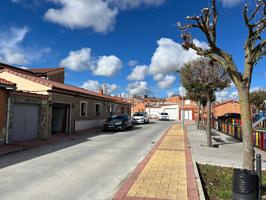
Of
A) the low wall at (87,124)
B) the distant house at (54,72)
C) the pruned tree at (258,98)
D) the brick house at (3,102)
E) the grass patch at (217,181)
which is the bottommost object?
the grass patch at (217,181)

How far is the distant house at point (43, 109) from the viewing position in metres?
14.0

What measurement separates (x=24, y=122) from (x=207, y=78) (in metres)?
10.6

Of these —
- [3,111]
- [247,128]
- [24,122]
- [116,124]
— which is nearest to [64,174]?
[247,128]

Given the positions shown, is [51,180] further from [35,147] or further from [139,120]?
[139,120]

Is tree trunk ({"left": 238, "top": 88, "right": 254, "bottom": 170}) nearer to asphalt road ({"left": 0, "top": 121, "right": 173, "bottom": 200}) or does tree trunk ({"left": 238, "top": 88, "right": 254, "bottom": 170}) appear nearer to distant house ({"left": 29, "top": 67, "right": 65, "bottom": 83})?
asphalt road ({"left": 0, "top": 121, "right": 173, "bottom": 200})

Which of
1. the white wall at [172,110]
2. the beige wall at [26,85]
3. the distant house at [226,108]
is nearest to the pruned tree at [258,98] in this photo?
the distant house at [226,108]

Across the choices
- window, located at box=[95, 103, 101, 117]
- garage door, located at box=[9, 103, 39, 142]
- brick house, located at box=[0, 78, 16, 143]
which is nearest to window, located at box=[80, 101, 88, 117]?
window, located at box=[95, 103, 101, 117]

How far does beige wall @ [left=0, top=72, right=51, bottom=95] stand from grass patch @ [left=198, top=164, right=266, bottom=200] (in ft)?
39.0

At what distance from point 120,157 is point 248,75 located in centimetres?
615

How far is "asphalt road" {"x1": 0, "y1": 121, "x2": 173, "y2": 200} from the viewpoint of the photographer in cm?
576

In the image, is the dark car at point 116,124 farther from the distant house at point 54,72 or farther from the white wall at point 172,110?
the white wall at point 172,110

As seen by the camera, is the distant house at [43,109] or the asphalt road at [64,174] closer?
the asphalt road at [64,174]

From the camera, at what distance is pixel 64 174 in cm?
745

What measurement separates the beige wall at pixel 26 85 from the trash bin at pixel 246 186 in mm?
14434
